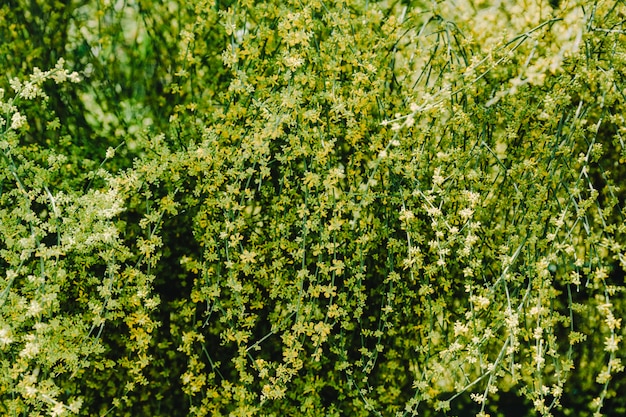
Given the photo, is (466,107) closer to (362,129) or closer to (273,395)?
(362,129)

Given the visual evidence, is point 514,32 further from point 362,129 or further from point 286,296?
point 286,296

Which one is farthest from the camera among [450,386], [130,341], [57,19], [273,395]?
[450,386]

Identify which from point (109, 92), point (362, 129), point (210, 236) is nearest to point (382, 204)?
point (362, 129)

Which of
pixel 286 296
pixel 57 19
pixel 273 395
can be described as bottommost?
pixel 273 395

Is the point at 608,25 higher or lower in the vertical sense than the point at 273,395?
higher

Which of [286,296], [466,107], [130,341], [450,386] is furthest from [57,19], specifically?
[450,386]

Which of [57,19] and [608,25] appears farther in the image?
[57,19]

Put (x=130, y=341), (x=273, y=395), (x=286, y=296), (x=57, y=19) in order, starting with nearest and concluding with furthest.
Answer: (x=273, y=395)
(x=286, y=296)
(x=130, y=341)
(x=57, y=19)
